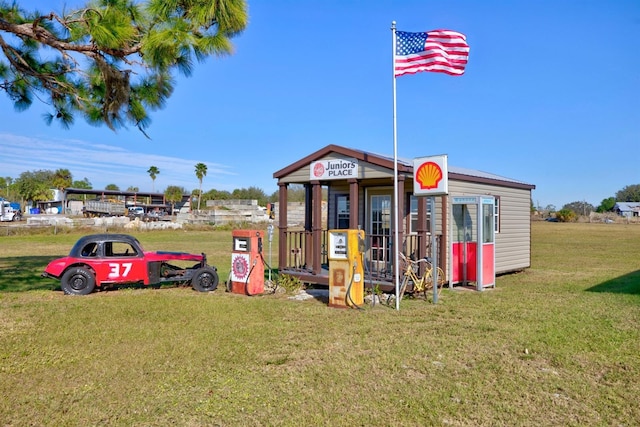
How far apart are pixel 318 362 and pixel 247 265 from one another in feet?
15.7

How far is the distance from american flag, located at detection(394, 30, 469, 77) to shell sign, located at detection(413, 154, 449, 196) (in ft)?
5.02

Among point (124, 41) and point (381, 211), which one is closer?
point (124, 41)

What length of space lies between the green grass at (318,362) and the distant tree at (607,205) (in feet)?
346

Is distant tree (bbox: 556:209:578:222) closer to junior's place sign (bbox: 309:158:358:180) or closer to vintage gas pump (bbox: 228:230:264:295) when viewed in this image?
junior's place sign (bbox: 309:158:358:180)

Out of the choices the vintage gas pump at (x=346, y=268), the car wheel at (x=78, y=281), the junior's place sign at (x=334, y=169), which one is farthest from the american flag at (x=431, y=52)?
the car wheel at (x=78, y=281)

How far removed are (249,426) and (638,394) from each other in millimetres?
3385

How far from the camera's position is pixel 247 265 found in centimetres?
961

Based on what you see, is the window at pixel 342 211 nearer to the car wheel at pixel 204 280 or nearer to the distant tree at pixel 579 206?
the car wheel at pixel 204 280

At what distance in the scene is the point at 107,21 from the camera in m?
6.24

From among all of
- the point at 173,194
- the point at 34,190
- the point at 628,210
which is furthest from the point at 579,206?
the point at 34,190

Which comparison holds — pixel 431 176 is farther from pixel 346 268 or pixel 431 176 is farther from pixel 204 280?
pixel 204 280

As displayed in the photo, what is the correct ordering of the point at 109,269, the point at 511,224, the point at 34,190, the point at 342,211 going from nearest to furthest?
the point at 109,269, the point at 342,211, the point at 511,224, the point at 34,190

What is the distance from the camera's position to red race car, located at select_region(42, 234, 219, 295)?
9.70m

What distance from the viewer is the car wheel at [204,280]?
10200 mm
